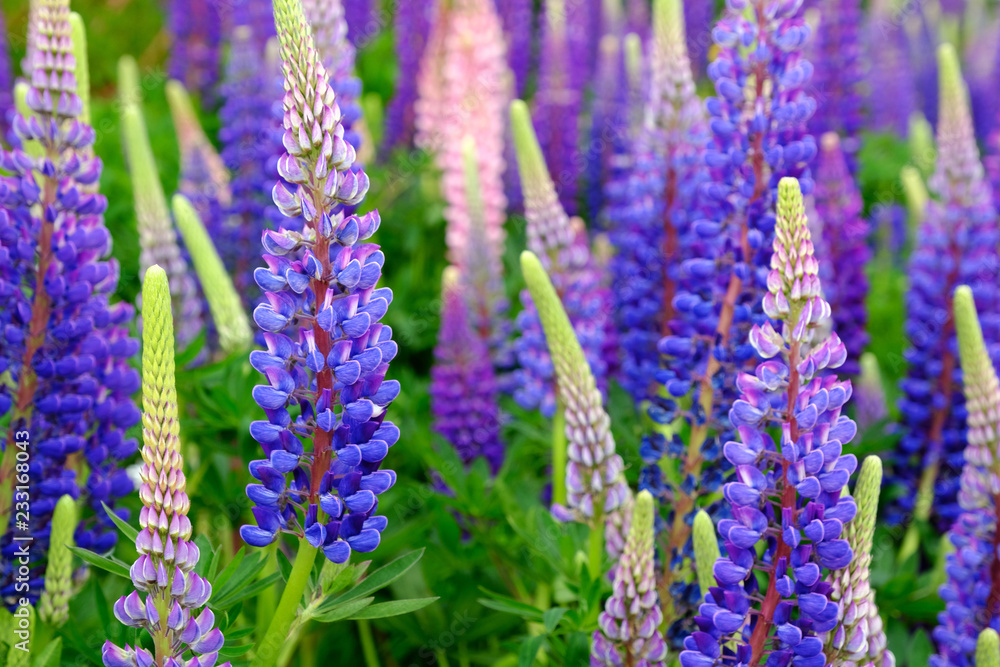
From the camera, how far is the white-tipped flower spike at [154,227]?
115 inches

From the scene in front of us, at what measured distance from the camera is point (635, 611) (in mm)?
1927

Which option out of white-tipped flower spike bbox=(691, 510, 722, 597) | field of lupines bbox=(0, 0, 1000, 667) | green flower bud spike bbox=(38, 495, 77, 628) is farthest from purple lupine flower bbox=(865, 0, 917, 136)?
green flower bud spike bbox=(38, 495, 77, 628)

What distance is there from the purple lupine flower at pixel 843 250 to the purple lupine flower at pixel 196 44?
4.03m

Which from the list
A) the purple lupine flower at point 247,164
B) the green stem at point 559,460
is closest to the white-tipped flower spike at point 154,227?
the purple lupine flower at point 247,164

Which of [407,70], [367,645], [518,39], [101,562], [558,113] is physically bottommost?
[367,645]

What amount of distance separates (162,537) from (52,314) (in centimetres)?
89

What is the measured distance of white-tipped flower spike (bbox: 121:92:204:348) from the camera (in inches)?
115

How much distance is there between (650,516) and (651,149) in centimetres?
179

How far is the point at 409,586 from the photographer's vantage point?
303 centimetres

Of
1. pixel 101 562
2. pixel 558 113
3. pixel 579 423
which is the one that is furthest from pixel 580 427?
pixel 558 113

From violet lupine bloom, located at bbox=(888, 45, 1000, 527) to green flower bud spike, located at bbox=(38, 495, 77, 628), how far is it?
2.57 m

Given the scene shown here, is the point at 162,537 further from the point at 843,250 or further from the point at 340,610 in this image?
the point at 843,250

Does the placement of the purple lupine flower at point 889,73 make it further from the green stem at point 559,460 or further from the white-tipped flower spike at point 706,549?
the white-tipped flower spike at point 706,549

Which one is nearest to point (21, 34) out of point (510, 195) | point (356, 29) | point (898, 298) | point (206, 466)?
point (356, 29)
